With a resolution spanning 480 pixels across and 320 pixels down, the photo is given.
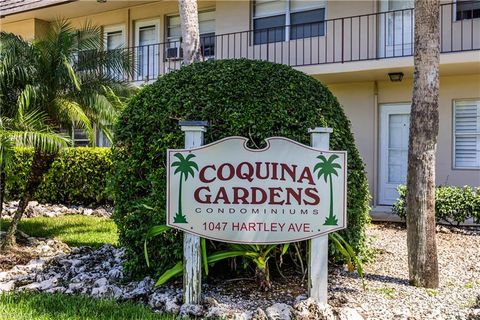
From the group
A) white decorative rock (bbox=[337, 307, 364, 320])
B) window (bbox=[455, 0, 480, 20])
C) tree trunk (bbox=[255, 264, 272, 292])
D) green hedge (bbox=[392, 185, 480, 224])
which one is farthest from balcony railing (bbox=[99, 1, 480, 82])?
white decorative rock (bbox=[337, 307, 364, 320])

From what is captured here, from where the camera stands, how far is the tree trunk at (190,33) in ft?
31.0

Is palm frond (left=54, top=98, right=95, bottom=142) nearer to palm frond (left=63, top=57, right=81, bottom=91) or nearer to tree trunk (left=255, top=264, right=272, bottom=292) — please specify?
palm frond (left=63, top=57, right=81, bottom=91)

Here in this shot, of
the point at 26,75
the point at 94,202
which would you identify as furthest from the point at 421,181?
the point at 94,202

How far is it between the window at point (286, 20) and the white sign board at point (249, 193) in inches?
356

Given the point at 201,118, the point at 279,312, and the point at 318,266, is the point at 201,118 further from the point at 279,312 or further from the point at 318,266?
the point at 279,312

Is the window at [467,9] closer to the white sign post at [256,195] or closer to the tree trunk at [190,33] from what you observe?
the tree trunk at [190,33]

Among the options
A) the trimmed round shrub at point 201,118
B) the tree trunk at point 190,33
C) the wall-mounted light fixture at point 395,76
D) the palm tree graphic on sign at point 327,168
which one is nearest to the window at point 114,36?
the tree trunk at point 190,33

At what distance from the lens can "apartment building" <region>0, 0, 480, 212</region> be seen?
11.2 m

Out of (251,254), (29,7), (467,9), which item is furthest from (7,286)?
(29,7)

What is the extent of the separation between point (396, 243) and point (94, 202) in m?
8.20

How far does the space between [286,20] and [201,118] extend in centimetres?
919

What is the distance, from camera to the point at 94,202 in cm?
1323

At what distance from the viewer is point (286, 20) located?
13.4 meters

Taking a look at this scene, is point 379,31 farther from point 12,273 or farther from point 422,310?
point 12,273
